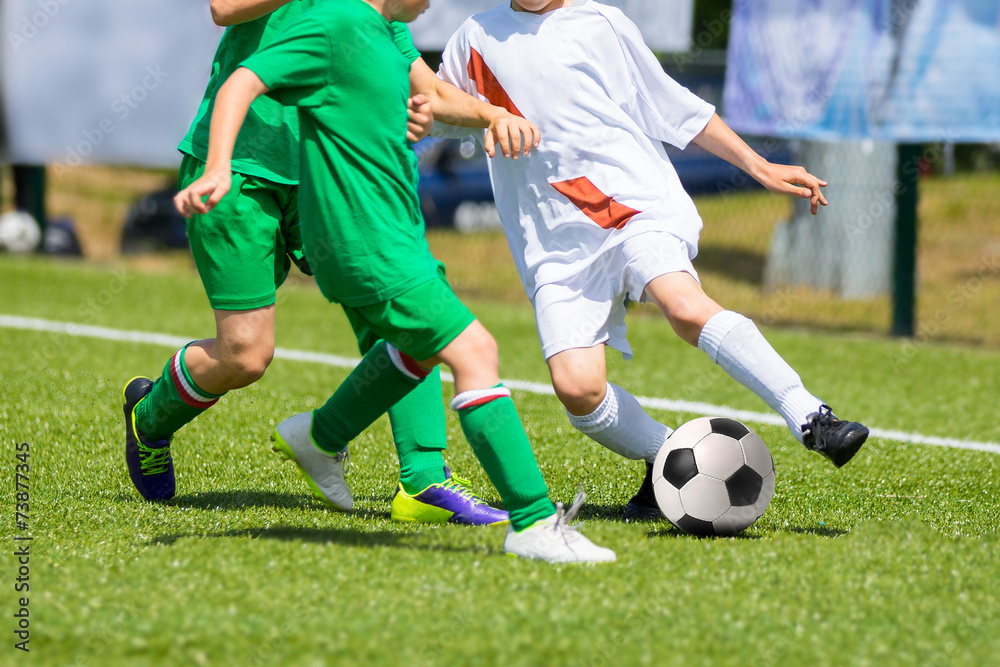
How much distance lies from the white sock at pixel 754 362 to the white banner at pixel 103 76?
8.51 meters

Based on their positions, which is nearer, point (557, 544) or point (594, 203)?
point (557, 544)

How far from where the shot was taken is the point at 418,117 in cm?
294

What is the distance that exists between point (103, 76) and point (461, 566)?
379 inches

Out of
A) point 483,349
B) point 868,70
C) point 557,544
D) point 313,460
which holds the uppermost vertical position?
point 483,349

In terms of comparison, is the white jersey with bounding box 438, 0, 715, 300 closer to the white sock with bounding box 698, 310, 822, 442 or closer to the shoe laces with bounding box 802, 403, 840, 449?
the white sock with bounding box 698, 310, 822, 442

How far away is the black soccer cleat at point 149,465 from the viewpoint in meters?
3.64

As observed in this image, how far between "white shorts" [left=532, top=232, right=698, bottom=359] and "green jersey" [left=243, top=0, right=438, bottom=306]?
0.69 meters

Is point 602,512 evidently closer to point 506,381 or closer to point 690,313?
point 690,313

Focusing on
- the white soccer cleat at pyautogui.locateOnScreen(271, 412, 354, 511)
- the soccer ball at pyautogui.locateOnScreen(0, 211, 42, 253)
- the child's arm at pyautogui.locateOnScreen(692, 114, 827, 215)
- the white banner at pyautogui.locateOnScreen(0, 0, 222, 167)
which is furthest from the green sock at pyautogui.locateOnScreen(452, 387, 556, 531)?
the soccer ball at pyautogui.locateOnScreen(0, 211, 42, 253)

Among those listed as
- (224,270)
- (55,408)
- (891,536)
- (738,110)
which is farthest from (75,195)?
(891,536)

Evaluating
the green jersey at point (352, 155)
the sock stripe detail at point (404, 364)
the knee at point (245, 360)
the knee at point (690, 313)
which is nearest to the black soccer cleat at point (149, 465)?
the knee at point (245, 360)

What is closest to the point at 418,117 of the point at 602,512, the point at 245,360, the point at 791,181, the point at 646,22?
the point at 245,360

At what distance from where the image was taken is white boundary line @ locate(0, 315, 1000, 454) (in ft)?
16.4

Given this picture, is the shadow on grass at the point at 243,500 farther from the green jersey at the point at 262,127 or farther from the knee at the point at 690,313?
the knee at the point at 690,313
